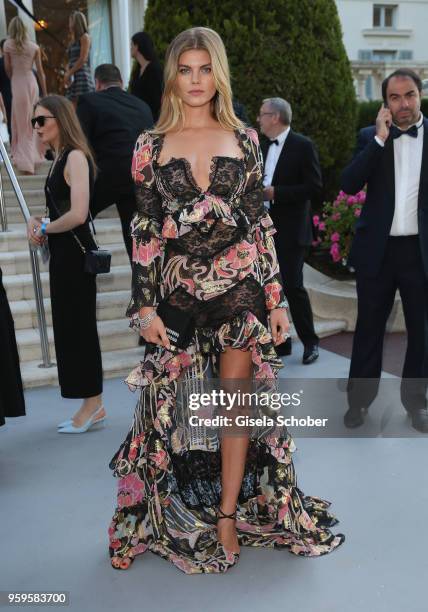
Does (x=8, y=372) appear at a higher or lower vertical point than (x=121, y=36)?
lower

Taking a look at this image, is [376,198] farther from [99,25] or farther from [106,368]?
[99,25]

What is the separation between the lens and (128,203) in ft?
17.0

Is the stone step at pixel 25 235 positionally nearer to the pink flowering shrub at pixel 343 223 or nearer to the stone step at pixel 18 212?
the stone step at pixel 18 212

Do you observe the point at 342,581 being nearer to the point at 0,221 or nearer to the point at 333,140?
the point at 0,221

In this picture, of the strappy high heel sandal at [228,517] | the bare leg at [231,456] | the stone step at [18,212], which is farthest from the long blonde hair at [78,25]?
the strappy high heel sandal at [228,517]

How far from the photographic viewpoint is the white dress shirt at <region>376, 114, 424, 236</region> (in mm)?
3947

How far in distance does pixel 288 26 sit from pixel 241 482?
5.52 m

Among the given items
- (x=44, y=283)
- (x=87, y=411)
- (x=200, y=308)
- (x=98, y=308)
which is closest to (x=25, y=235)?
(x=44, y=283)

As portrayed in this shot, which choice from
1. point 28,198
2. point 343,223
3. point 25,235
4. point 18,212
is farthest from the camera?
point 28,198

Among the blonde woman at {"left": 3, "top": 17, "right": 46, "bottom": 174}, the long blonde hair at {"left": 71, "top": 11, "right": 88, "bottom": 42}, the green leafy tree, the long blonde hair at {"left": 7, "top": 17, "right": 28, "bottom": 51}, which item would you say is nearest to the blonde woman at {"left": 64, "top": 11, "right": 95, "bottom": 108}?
the long blonde hair at {"left": 71, "top": 11, "right": 88, "bottom": 42}

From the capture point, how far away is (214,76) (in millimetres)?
2621

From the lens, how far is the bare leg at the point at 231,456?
279cm

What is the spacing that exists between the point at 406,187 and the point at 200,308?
1.78 meters

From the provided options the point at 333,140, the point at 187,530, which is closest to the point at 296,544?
the point at 187,530
